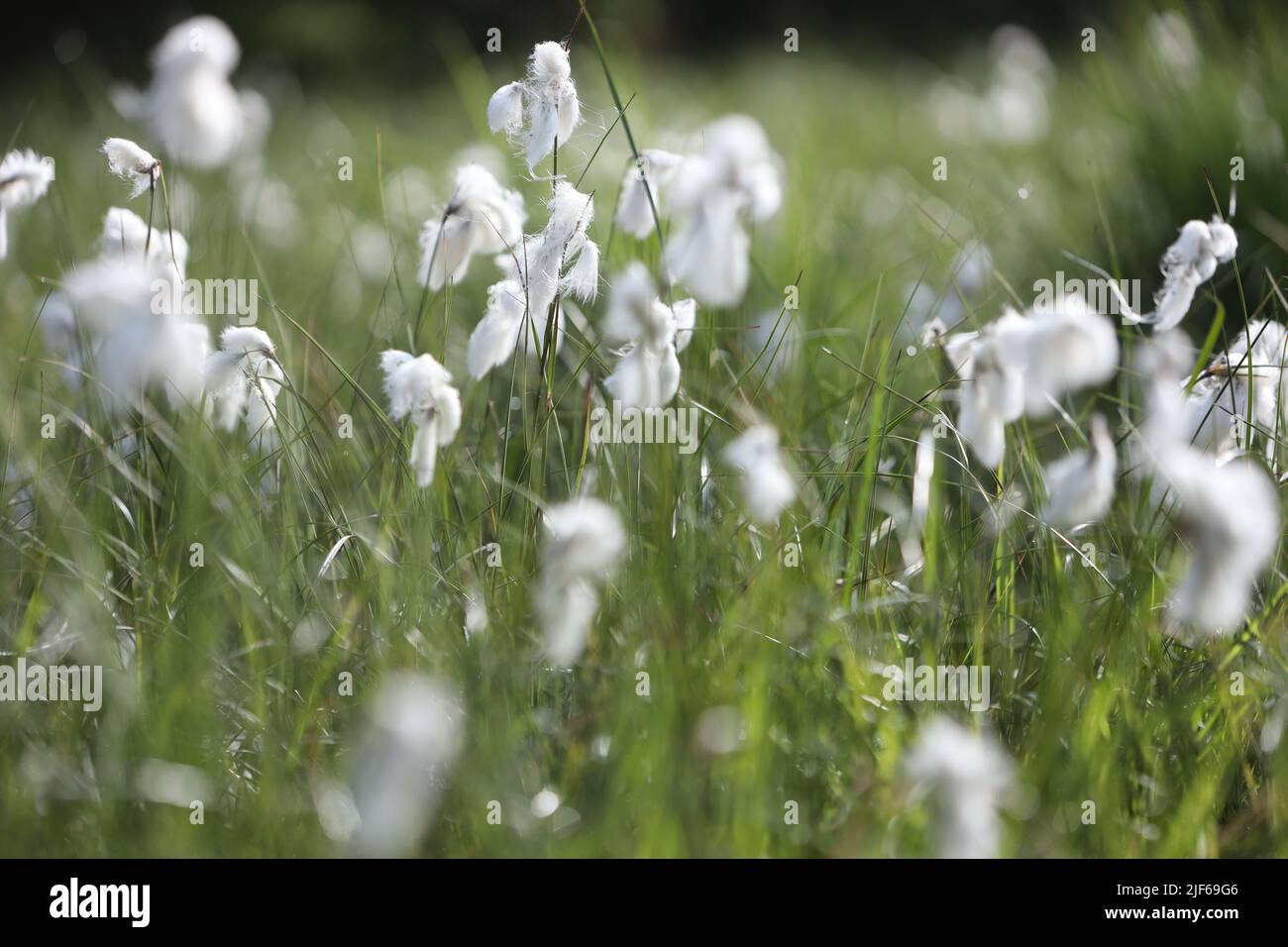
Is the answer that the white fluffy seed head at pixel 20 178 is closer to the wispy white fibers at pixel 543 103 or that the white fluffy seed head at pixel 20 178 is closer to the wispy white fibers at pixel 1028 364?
the wispy white fibers at pixel 543 103

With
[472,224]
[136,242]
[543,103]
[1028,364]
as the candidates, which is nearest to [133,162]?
[136,242]

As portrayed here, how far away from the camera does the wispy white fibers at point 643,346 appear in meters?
1.27

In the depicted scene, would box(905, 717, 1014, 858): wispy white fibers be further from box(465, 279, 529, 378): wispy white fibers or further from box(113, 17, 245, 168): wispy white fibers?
box(113, 17, 245, 168): wispy white fibers

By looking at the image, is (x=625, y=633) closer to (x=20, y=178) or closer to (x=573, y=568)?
(x=573, y=568)

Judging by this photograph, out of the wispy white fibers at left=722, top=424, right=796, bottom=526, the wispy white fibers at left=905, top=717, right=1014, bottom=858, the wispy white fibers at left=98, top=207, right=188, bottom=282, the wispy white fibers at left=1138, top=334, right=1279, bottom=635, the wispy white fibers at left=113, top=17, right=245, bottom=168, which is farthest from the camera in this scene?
the wispy white fibers at left=113, top=17, right=245, bottom=168

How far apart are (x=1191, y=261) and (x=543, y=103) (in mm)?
857

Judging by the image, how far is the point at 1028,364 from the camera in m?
1.14

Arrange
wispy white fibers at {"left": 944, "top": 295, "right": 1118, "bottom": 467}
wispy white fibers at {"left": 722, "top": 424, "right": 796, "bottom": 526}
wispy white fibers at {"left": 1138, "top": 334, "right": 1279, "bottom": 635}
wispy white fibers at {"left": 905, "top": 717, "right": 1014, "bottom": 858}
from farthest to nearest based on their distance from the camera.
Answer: wispy white fibers at {"left": 722, "top": 424, "right": 796, "bottom": 526} < wispy white fibers at {"left": 944, "top": 295, "right": 1118, "bottom": 467} < wispy white fibers at {"left": 1138, "top": 334, "right": 1279, "bottom": 635} < wispy white fibers at {"left": 905, "top": 717, "right": 1014, "bottom": 858}

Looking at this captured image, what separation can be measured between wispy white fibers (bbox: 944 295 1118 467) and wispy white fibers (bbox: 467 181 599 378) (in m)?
0.50

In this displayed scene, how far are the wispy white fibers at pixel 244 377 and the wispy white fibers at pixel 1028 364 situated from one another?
82 centimetres

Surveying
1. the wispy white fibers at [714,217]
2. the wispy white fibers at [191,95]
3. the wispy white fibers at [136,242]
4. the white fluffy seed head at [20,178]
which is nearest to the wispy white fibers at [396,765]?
the wispy white fibers at [714,217]

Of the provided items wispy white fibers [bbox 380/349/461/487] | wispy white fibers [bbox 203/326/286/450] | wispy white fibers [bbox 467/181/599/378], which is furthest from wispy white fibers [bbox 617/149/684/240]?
wispy white fibers [bbox 203/326/286/450]

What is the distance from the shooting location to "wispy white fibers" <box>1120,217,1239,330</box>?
4.61 feet
